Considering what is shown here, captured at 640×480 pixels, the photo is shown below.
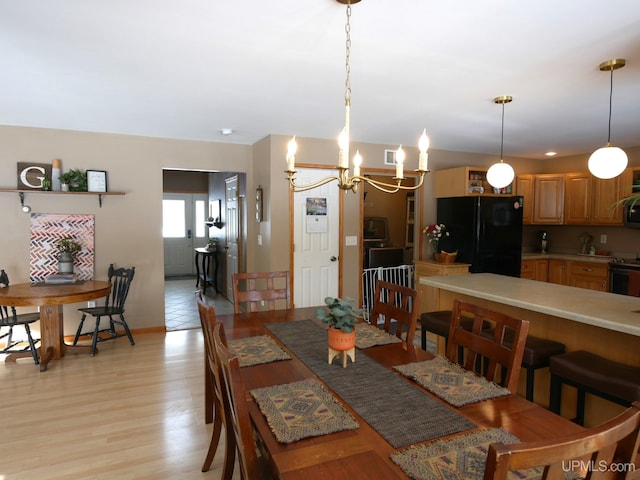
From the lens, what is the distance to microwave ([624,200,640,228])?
16.9ft

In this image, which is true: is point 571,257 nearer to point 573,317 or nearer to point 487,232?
point 487,232

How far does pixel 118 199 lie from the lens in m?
4.79

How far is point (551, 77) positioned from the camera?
2799mm

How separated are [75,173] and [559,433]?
16.3 feet

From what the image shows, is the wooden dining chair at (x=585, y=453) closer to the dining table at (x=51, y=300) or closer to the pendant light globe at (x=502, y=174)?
the pendant light globe at (x=502, y=174)

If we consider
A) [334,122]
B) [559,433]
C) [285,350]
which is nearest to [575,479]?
[559,433]

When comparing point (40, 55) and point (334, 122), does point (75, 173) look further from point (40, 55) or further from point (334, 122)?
point (334, 122)

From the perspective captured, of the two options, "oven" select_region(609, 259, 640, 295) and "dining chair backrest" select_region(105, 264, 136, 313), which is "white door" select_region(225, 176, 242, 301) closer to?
"dining chair backrest" select_region(105, 264, 136, 313)

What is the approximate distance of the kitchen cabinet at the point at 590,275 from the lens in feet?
17.5

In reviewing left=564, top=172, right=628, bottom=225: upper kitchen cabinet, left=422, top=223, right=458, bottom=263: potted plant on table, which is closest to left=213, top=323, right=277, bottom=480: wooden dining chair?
left=422, top=223, right=458, bottom=263: potted plant on table

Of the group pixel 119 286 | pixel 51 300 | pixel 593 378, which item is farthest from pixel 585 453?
pixel 119 286

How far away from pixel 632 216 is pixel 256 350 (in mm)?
5542

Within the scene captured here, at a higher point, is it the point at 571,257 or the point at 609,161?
the point at 609,161

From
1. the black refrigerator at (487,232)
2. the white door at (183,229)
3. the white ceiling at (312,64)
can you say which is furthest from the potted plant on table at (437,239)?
the white door at (183,229)
